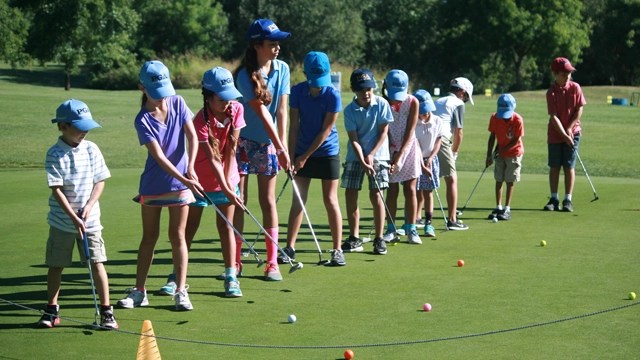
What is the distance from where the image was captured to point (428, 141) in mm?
11766

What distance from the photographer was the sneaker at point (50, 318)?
7278 mm

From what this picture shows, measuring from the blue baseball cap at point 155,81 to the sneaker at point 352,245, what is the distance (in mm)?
3429

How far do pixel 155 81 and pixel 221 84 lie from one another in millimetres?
713

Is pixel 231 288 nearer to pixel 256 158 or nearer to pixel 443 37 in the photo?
pixel 256 158

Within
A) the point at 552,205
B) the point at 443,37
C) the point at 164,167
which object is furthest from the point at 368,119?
the point at 443,37

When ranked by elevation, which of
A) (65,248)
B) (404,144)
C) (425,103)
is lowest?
(65,248)

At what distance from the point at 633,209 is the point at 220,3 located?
66.7 metres

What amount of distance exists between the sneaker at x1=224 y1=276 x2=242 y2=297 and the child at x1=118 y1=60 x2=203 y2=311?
0.44 meters

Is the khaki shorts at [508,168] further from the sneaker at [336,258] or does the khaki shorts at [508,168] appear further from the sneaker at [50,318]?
the sneaker at [50,318]

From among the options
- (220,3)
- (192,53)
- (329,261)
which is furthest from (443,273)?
(220,3)

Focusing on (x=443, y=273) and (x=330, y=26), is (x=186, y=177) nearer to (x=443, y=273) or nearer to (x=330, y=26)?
(x=443, y=273)

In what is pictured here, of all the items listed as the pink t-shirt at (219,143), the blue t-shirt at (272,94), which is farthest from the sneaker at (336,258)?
the pink t-shirt at (219,143)

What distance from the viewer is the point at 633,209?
13586 millimetres

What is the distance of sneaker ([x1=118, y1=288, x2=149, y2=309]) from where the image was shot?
311 inches
